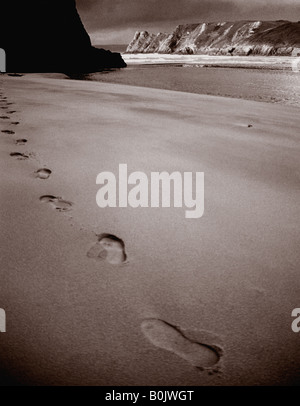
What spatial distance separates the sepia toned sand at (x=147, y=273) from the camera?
0.69m

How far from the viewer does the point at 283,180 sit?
1676 millimetres

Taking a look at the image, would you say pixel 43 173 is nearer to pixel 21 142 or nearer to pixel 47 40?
pixel 21 142

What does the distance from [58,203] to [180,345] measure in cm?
86

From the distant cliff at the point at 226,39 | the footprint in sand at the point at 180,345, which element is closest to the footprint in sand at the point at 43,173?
the footprint in sand at the point at 180,345

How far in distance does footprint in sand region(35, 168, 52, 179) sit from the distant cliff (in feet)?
209

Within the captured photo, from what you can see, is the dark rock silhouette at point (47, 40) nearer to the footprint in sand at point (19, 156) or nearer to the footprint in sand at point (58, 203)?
the footprint in sand at point (19, 156)

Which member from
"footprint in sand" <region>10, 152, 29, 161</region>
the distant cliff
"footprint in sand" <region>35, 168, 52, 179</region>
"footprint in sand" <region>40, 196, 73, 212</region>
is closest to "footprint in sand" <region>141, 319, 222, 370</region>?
"footprint in sand" <region>40, 196, 73, 212</region>

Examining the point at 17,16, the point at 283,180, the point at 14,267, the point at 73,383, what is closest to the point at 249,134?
the point at 283,180

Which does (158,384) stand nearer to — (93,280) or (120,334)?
(120,334)

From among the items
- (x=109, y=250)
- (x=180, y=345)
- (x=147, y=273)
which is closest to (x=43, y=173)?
(x=109, y=250)

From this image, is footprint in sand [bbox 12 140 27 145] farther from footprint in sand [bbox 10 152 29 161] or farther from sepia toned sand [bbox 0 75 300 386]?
footprint in sand [bbox 10 152 29 161]

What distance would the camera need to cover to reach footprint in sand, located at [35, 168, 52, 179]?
63.0 inches

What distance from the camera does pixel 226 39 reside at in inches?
3848
